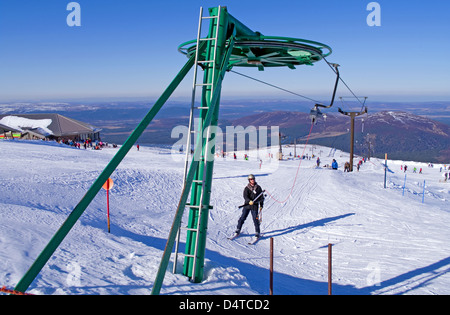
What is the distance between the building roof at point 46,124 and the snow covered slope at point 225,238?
4395 cm

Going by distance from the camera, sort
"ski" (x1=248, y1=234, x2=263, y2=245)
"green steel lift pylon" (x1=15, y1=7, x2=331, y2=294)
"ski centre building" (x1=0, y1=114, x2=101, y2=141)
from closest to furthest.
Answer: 1. "green steel lift pylon" (x1=15, y1=7, x2=331, y2=294)
2. "ski" (x1=248, y1=234, x2=263, y2=245)
3. "ski centre building" (x1=0, y1=114, x2=101, y2=141)

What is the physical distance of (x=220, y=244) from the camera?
10.3 metres

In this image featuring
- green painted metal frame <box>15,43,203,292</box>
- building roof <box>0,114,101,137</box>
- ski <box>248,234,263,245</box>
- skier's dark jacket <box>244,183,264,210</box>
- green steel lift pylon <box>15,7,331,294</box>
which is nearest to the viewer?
green painted metal frame <box>15,43,203,292</box>

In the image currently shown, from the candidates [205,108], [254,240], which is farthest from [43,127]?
[205,108]

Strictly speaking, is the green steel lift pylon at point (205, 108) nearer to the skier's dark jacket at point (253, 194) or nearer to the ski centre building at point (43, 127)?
the skier's dark jacket at point (253, 194)

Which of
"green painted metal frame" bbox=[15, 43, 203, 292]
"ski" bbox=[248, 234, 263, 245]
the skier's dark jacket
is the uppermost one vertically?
"green painted metal frame" bbox=[15, 43, 203, 292]

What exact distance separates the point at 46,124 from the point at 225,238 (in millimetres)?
56675

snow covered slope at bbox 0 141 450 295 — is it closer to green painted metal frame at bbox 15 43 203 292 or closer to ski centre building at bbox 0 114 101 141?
green painted metal frame at bbox 15 43 203 292

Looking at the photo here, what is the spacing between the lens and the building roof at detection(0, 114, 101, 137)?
5730 cm

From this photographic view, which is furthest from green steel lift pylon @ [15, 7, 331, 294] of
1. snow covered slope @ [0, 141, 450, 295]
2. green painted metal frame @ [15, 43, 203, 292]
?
snow covered slope @ [0, 141, 450, 295]

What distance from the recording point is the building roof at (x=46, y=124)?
5730 centimetres

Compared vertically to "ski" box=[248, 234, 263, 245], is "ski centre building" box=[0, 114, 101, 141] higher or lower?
higher

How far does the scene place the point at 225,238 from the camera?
36.0 feet

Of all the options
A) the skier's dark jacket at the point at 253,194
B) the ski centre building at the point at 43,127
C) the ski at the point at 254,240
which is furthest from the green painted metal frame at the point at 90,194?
the ski centre building at the point at 43,127
